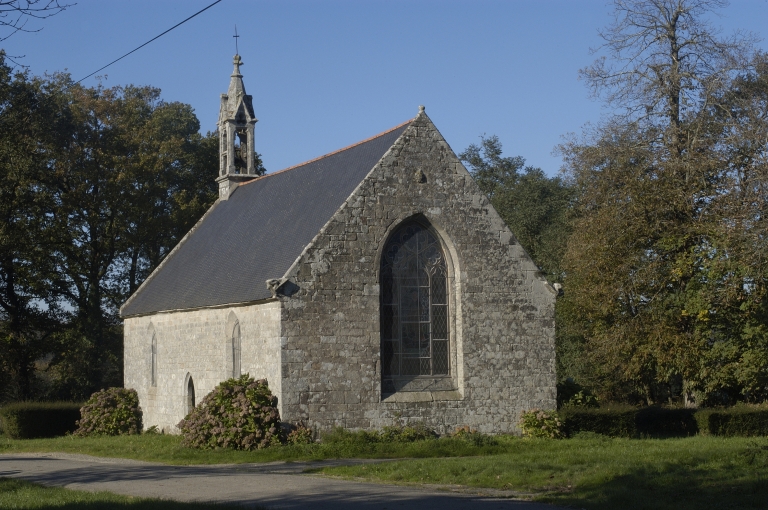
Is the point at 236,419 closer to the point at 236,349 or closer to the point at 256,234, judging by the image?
the point at 236,349

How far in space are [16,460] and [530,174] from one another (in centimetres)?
3484

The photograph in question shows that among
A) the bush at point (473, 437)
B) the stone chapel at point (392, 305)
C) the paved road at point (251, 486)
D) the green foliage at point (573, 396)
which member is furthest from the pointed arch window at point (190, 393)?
the green foliage at point (573, 396)

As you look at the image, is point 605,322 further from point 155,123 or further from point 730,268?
point 155,123

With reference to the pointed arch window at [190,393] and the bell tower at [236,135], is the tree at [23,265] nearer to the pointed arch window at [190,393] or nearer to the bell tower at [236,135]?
the bell tower at [236,135]

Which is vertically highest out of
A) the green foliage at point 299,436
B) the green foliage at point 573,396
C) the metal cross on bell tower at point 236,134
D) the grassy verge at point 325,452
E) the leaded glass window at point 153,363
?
the metal cross on bell tower at point 236,134

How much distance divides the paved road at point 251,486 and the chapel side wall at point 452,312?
3.03 metres

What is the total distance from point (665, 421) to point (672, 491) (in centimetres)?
1477

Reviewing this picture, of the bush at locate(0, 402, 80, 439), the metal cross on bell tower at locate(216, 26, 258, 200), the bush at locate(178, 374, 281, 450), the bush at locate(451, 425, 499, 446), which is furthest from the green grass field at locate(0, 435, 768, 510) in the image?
the metal cross on bell tower at locate(216, 26, 258, 200)

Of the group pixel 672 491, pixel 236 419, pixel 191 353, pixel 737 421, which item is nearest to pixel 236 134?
pixel 191 353

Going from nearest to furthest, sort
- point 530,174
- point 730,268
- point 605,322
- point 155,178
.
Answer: point 730,268 → point 605,322 → point 155,178 → point 530,174

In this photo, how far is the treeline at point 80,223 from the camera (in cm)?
3784

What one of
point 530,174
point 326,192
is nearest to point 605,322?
point 326,192

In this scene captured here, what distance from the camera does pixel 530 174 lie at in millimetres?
50750

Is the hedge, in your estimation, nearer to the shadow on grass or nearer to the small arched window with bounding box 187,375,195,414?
the shadow on grass
